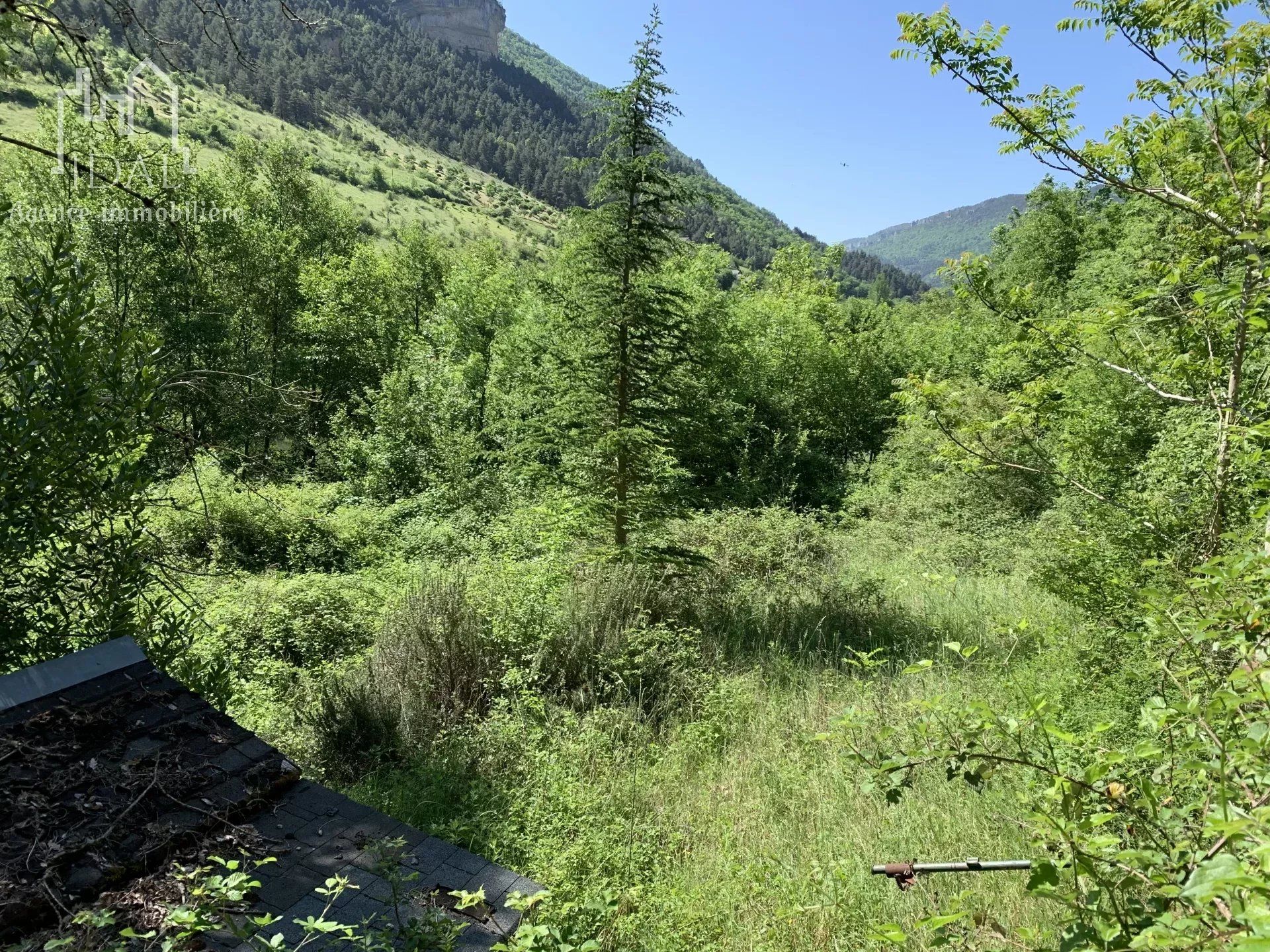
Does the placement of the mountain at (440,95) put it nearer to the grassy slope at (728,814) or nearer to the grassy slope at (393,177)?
the grassy slope at (393,177)

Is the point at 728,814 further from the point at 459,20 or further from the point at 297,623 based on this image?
the point at 459,20

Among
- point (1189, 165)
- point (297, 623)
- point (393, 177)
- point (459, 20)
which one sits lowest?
point (297, 623)

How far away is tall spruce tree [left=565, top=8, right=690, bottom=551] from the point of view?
860 cm

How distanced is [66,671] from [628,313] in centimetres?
690

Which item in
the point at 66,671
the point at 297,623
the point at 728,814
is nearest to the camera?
the point at 66,671

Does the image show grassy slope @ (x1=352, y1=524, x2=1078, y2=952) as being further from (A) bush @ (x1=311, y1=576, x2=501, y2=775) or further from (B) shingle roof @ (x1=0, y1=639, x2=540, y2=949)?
(B) shingle roof @ (x1=0, y1=639, x2=540, y2=949)

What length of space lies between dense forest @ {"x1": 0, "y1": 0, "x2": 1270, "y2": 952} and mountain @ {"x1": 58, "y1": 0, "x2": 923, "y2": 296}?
60.2m

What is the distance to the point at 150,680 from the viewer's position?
3.72 m

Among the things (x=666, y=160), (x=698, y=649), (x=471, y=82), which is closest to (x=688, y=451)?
(x=698, y=649)

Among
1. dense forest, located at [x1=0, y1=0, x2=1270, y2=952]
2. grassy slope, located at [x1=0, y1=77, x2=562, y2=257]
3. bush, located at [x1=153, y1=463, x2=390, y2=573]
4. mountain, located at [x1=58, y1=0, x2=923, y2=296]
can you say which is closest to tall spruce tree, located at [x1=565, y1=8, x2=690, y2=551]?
dense forest, located at [x1=0, y1=0, x2=1270, y2=952]

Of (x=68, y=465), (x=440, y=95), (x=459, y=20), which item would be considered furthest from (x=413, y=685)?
(x=459, y=20)

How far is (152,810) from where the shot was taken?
2.92 metres

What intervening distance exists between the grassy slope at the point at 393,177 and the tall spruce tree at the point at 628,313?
4834 cm

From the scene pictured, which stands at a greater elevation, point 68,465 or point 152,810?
point 68,465
